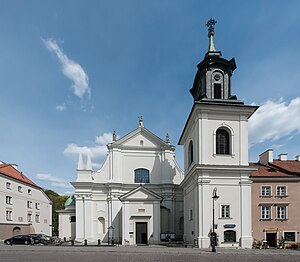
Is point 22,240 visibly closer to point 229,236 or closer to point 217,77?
point 229,236

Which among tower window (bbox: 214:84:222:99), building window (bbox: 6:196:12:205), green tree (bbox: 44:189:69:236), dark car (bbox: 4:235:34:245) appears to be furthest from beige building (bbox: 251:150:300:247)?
green tree (bbox: 44:189:69:236)

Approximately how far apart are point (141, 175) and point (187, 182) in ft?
28.7

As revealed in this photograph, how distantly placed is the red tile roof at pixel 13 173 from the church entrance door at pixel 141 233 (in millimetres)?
20801

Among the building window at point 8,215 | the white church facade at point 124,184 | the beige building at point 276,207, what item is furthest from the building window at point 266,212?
the building window at point 8,215

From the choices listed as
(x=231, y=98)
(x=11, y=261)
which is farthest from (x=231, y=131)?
(x=11, y=261)

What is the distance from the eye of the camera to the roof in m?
33.1

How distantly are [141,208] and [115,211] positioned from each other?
5.76 metres

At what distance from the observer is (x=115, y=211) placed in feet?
132

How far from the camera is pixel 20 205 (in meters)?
49.0

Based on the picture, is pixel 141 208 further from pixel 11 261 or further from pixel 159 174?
pixel 11 261

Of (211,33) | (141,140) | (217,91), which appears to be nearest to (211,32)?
(211,33)

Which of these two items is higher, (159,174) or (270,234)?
(159,174)

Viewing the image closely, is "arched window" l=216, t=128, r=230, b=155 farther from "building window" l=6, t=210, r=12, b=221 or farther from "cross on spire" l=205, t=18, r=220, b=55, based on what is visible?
"building window" l=6, t=210, r=12, b=221

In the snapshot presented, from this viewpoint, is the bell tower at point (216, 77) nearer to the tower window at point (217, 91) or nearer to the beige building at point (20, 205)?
the tower window at point (217, 91)
